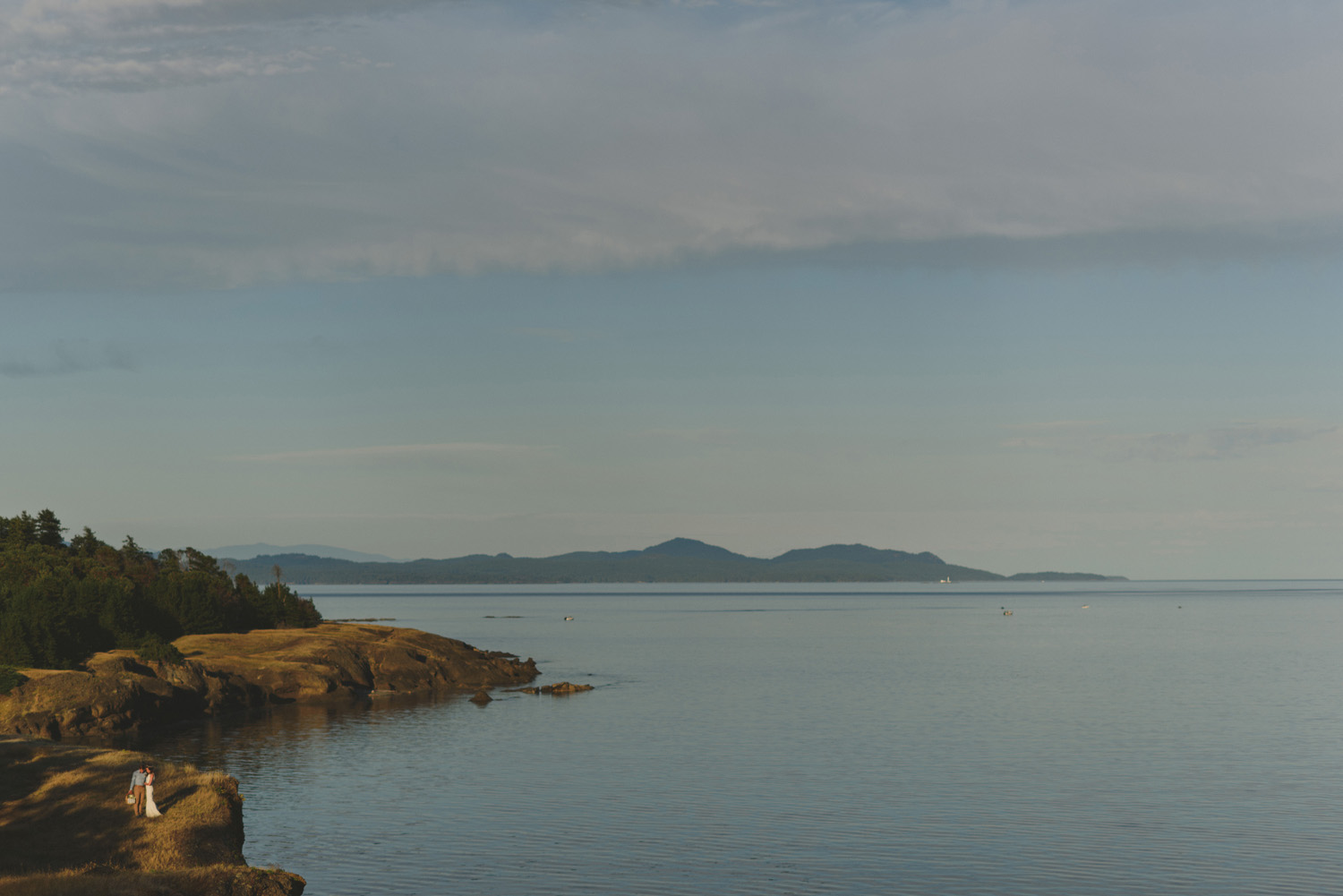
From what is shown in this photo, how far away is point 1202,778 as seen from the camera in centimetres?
6088

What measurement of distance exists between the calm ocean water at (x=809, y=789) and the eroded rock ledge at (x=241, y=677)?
16.6 feet

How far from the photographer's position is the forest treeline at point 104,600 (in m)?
85.9

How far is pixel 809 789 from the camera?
2304 inches

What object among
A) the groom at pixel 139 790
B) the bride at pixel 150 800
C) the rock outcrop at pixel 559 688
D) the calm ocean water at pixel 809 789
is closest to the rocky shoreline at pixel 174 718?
the bride at pixel 150 800

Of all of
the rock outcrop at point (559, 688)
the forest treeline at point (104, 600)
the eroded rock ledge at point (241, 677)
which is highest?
the forest treeline at point (104, 600)

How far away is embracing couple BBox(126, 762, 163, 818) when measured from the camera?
136 feet

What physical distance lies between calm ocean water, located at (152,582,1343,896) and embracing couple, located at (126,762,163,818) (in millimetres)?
4952

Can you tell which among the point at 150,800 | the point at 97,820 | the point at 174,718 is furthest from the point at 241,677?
the point at 150,800

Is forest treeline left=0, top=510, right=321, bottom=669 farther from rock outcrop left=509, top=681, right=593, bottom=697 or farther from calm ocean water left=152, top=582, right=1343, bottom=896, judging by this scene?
rock outcrop left=509, top=681, right=593, bottom=697

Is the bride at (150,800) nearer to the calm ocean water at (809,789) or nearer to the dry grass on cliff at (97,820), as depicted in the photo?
the dry grass on cliff at (97,820)

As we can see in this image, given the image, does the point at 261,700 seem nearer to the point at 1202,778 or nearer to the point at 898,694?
the point at 898,694

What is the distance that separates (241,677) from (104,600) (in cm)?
1292

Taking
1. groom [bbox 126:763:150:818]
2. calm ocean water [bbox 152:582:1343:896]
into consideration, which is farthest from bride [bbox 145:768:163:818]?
calm ocean water [bbox 152:582:1343:896]

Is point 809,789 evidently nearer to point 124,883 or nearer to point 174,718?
point 124,883
